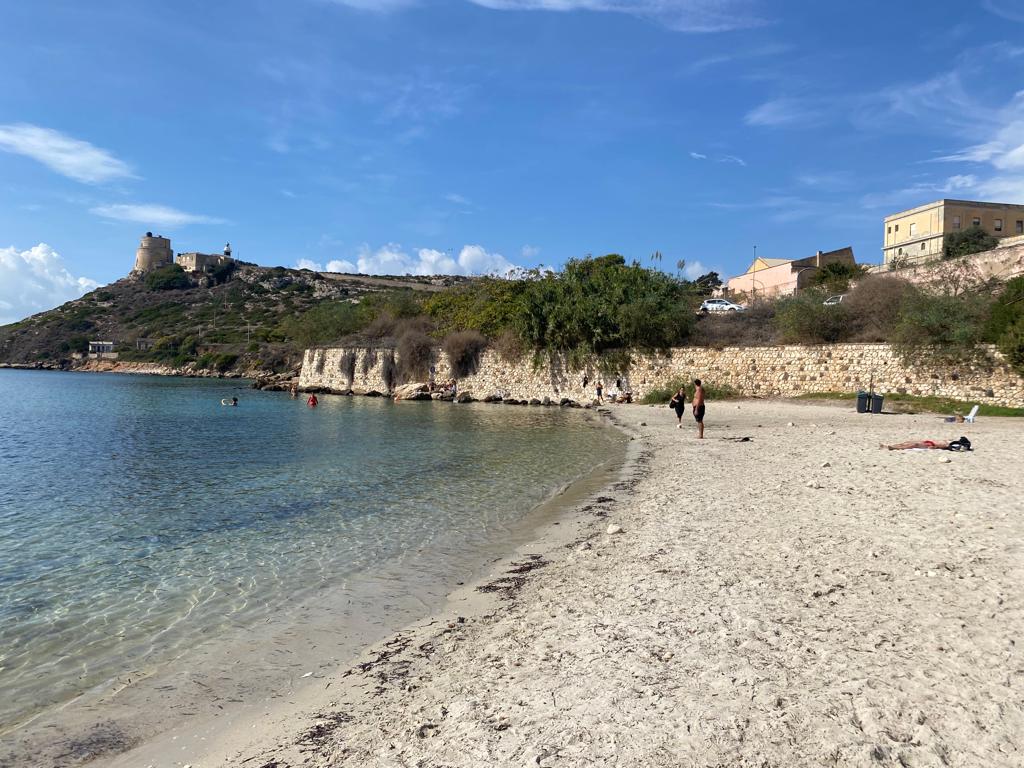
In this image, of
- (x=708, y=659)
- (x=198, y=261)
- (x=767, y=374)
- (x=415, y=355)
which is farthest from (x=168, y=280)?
(x=708, y=659)

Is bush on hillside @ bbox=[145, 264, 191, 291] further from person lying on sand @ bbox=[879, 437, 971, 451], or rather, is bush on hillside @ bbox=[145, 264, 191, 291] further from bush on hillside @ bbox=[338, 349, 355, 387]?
person lying on sand @ bbox=[879, 437, 971, 451]

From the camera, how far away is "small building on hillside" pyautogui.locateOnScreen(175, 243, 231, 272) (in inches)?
5586

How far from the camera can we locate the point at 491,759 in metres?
3.36

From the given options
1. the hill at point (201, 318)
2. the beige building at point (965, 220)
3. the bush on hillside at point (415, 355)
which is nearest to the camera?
the bush on hillside at point (415, 355)

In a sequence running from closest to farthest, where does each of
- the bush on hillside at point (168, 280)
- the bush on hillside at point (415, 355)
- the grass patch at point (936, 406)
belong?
the grass patch at point (936, 406) < the bush on hillside at point (415, 355) < the bush on hillside at point (168, 280)

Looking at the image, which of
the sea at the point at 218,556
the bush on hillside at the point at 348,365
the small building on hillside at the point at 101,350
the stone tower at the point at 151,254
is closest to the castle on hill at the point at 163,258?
the stone tower at the point at 151,254

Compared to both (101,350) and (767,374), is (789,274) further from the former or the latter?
(101,350)

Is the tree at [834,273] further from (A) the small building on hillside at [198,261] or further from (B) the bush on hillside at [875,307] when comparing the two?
(A) the small building on hillside at [198,261]

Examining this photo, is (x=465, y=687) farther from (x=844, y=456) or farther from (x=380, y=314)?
(x=380, y=314)

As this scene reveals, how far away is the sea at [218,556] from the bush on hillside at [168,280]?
418ft

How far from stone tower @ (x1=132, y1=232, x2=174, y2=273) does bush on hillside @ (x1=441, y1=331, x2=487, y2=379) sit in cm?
12625

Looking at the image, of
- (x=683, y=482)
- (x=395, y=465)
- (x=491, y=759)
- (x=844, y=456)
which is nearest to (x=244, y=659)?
(x=491, y=759)

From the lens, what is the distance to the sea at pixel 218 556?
196 inches

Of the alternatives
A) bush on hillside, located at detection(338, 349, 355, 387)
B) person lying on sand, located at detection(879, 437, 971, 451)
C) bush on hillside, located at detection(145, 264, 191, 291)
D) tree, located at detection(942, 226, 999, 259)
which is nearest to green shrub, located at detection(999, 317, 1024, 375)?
person lying on sand, located at detection(879, 437, 971, 451)
